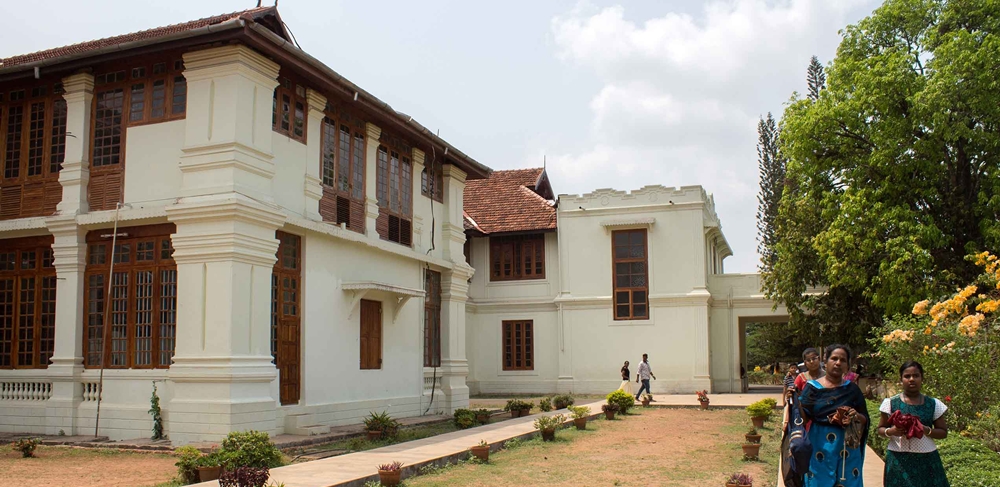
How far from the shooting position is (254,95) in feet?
42.8

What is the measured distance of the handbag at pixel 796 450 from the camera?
19.9ft

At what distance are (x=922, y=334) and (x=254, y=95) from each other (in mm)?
10459

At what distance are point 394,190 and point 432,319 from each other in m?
3.23

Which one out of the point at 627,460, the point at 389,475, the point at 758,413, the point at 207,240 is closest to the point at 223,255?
the point at 207,240

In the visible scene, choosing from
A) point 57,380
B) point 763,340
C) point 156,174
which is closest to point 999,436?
point 156,174

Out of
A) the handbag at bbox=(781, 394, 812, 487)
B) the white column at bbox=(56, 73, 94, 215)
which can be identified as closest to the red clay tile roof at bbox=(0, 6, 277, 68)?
the white column at bbox=(56, 73, 94, 215)

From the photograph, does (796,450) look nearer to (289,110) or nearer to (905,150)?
(289,110)

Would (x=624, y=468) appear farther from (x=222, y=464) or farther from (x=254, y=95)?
(x=254, y=95)

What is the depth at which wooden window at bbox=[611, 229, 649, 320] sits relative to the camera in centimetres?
2838

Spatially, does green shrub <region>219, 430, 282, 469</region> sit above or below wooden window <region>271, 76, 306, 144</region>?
below

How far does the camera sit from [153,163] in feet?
43.4

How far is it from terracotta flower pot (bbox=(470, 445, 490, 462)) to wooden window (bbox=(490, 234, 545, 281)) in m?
18.4

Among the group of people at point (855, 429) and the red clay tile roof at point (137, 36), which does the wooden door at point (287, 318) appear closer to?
the red clay tile roof at point (137, 36)

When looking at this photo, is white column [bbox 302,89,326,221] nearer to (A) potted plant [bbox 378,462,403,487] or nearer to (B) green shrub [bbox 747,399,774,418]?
(A) potted plant [bbox 378,462,403,487]
